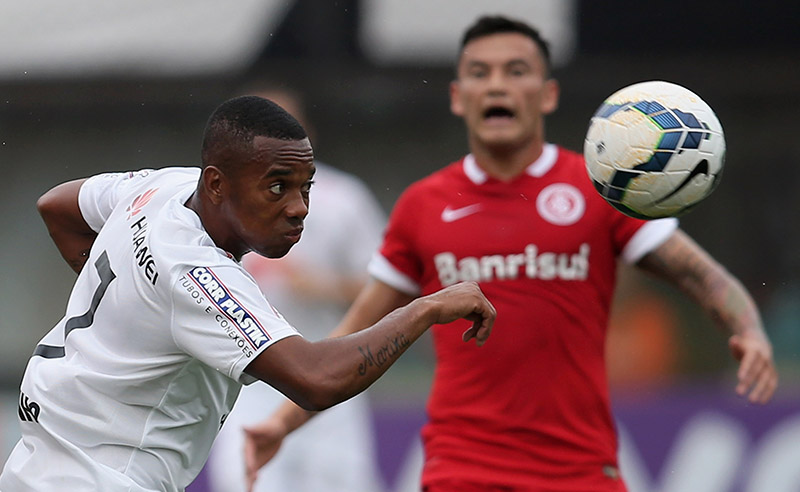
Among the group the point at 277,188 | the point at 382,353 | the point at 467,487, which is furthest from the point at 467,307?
the point at 467,487

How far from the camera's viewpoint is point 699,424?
8.38 m

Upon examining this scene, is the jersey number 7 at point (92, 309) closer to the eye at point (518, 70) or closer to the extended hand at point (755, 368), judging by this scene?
the eye at point (518, 70)

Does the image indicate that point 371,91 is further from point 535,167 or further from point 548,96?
point 535,167

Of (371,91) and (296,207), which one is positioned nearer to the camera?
(296,207)

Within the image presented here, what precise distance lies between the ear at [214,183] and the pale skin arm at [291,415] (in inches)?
52.8

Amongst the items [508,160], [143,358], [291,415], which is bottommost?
[291,415]

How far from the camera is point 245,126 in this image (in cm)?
376

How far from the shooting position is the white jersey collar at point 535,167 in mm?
5230

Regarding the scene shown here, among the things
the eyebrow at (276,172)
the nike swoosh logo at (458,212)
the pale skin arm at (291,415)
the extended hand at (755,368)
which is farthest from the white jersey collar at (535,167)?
the eyebrow at (276,172)

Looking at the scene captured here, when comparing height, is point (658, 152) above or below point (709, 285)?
above

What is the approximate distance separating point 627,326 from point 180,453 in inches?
316

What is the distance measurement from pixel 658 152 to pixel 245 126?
151cm

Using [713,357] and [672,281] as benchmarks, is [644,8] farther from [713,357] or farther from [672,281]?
[672,281]

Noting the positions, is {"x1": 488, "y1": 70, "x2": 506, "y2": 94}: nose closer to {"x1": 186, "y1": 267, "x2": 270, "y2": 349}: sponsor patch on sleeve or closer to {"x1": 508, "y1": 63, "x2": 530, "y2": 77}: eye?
{"x1": 508, "y1": 63, "x2": 530, "y2": 77}: eye
